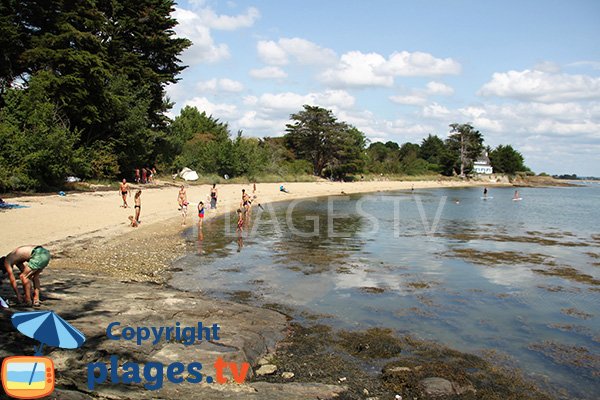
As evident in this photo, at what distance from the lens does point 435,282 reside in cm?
1347

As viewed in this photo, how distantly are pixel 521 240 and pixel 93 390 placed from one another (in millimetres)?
22888

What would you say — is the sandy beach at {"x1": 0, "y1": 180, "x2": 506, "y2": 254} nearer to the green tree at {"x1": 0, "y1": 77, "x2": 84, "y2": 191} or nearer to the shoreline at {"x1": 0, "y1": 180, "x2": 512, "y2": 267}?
the shoreline at {"x1": 0, "y1": 180, "x2": 512, "y2": 267}

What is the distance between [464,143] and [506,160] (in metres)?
27.2

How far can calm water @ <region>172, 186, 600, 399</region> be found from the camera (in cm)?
896

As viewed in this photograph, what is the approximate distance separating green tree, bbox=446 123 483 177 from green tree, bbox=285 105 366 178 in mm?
43901

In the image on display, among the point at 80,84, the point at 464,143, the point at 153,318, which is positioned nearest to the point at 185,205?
the point at 80,84

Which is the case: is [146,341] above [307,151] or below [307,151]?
below

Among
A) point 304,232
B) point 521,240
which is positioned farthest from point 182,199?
point 521,240

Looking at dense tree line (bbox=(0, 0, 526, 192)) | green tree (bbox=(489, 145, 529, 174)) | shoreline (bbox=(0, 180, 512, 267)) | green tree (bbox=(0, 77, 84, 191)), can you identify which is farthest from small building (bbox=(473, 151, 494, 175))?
green tree (bbox=(0, 77, 84, 191))

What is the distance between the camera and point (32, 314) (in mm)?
5242

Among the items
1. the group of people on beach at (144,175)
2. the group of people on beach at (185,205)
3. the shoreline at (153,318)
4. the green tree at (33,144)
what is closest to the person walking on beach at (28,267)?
the shoreline at (153,318)

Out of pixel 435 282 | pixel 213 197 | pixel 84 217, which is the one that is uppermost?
pixel 213 197

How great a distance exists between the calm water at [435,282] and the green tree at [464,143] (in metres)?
87.6

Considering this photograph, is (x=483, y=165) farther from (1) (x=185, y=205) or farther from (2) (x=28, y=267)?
(2) (x=28, y=267)
